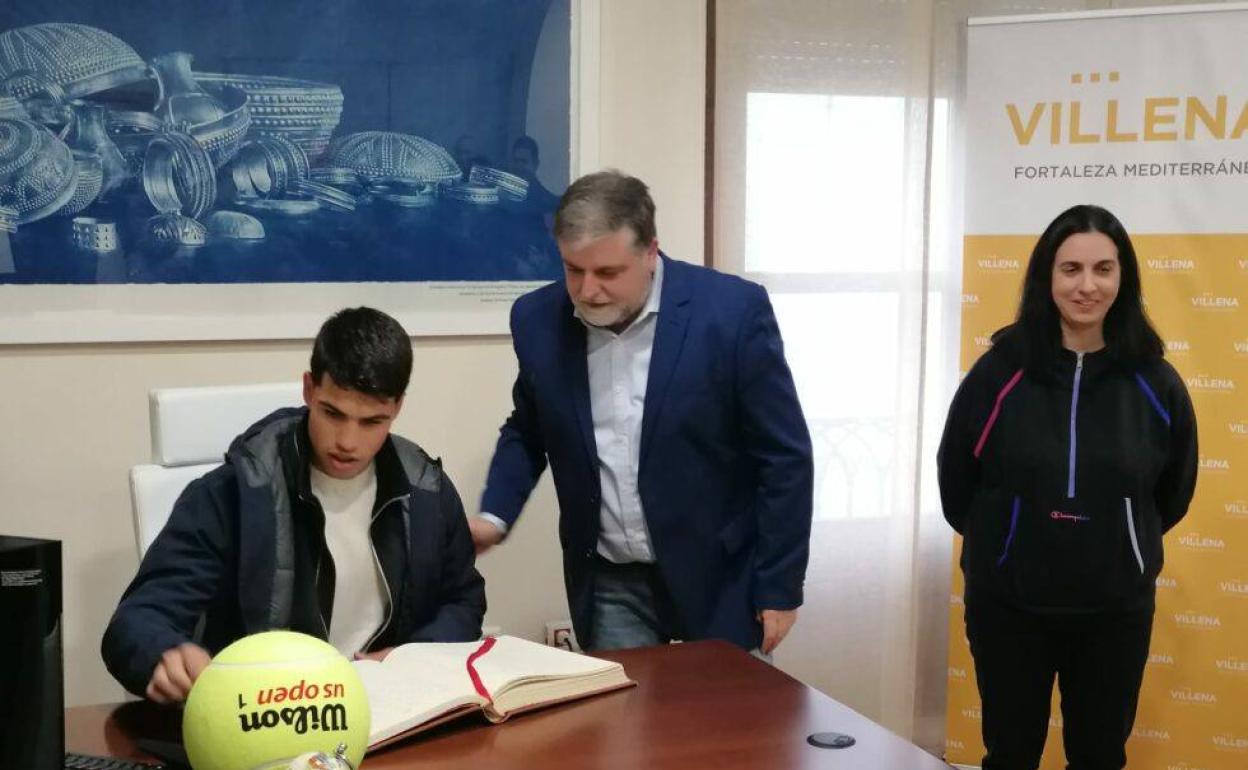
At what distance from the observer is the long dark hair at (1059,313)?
270 cm

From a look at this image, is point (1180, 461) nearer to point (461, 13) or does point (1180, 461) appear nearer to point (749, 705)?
point (749, 705)

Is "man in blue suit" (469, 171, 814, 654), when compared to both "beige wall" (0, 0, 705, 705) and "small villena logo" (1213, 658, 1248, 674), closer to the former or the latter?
"beige wall" (0, 0, 705, 705)

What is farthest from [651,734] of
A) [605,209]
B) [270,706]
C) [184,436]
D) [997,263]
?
[997,263]

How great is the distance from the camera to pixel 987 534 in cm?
279

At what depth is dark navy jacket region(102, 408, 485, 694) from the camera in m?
1.81

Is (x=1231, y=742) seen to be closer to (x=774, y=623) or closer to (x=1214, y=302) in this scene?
(x=1214, y=302)

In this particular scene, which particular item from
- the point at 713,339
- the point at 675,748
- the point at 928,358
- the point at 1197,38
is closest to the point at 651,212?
→ the point at 713,339

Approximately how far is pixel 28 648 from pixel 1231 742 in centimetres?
310

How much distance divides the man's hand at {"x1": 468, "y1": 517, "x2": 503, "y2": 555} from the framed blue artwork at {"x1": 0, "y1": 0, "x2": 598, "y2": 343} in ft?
3.43

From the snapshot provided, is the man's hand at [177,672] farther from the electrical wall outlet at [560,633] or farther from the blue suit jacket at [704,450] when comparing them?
the electrical wall outlet at [560,633]

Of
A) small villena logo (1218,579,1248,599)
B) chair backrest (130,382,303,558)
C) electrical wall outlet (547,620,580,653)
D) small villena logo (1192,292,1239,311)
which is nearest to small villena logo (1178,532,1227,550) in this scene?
small villena logo (1218,579,1248,599)

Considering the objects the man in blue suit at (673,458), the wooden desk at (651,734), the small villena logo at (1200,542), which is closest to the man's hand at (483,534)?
the man in blue suit at (673,458)

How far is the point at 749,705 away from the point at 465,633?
1.66 feet

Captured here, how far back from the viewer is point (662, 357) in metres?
2.32
